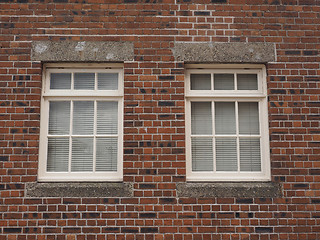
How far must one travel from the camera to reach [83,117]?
5125 mm

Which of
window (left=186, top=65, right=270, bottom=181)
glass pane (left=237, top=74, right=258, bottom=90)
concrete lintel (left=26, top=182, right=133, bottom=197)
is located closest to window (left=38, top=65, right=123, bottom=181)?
concrete lintel (left=26, top=182, right=133, bottom=197)

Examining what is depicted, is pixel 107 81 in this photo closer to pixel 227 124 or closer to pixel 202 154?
pixel 202 154

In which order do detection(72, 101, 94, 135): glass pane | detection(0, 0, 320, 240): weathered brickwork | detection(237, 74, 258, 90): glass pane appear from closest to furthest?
detection(0, 0, 320, 240): weathered brickwork, detection(72, 101, 94, 135): glass pane, detection(237, 74, 258, 90): glass pane

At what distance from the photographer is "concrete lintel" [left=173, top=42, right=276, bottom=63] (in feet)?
16.7

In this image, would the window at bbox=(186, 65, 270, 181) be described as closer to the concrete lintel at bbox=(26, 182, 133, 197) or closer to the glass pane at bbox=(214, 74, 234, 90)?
the glass pane at bbox=(214, 74, 234, 90)

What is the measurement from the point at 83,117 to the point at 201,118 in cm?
168

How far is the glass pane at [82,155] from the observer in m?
5.01

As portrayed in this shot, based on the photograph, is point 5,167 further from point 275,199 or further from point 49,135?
point 275,199

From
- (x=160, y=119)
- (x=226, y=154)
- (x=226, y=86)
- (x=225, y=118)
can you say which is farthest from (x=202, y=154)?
(x=226, y=86)

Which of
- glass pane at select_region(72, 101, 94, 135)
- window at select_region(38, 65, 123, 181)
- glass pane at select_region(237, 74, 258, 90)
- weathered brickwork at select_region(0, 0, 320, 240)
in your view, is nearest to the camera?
weathered brickwork at select_region(0, 0, 320, 240)

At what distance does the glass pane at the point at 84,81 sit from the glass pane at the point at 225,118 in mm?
1832

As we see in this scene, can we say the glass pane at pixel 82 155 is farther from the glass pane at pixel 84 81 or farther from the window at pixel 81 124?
the glass pane at pixel 84 81

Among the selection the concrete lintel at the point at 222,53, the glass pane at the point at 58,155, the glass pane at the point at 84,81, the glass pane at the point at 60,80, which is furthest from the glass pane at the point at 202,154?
the glass pane at the point at 60,80

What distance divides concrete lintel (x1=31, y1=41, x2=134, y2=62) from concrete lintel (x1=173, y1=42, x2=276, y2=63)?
744mm
